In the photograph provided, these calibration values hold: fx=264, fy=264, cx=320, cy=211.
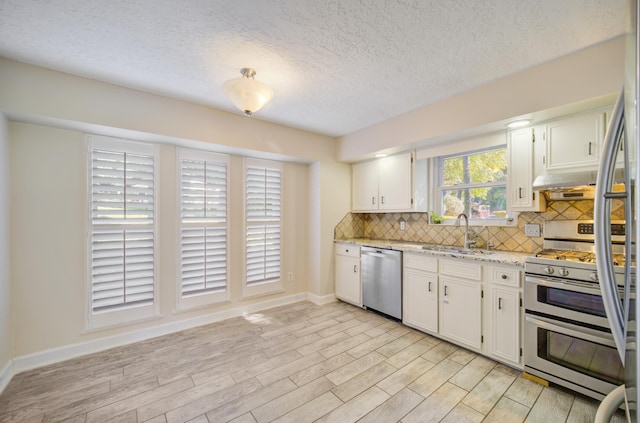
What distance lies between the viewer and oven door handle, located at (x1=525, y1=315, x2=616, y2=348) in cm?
177

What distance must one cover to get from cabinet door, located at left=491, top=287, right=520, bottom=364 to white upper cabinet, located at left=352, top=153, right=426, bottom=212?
4.77ft

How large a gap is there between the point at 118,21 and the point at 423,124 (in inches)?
110

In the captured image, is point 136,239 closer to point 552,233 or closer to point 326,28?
point 326,28

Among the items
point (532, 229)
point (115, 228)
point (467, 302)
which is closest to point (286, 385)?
point (467, 302)

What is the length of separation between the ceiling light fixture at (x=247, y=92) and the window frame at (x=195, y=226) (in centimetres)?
133

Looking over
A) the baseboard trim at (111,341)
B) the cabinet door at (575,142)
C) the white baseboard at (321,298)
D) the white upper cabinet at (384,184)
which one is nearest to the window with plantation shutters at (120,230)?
the baseboard trim at (111,341)

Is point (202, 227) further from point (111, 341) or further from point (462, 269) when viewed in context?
point (462, 269)

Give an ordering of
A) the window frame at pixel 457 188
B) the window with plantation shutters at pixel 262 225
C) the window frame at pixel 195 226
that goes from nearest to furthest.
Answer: the window frame at pixel 457 188
the window frame at pixel 195 226
the window with plantation shutters at pixel 262 225

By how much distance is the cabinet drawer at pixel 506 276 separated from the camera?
2.23m

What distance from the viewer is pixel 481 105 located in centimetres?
251

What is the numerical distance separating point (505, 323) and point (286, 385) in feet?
6.33

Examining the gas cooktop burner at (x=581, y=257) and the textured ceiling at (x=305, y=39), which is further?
the gas cooktop burner at (x=581, y=257)

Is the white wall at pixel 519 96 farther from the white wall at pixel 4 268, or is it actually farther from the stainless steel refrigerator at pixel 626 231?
the white wall at pixel 4 268

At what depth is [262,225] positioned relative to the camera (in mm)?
3729
